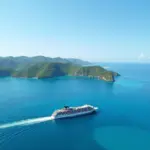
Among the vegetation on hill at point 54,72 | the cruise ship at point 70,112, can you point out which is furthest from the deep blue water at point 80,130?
the vegetation on hill at point 54,72

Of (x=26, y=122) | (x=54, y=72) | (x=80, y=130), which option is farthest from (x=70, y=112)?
(x=54, y=72)

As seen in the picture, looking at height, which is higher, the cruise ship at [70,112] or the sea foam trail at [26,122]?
the cruise ship at [70,112]

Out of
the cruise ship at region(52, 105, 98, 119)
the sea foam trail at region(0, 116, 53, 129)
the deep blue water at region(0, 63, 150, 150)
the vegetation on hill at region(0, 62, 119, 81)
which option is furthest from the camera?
the vegetation on hill at region(0, 62, 119, 81)

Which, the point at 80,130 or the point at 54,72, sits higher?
the point at 54,72

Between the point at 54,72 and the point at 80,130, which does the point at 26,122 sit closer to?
the point at 80,130

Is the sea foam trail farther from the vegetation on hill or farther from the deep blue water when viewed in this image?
the vegetation on hill

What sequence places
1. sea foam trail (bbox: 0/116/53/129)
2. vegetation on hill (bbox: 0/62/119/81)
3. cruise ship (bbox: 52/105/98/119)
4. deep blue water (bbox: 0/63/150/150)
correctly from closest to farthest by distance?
deep blue water (bbox: 0/63/150/150) → sea foam trail (bbox: 0/116/53/129) → cruise ship (bbox: 52/105/98/119) → vegetation on hill (bbox: 0/62/119/81)

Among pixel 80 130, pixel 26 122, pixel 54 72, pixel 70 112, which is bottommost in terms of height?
pixel 80 130

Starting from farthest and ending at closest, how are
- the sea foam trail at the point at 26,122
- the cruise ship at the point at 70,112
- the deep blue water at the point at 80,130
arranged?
the cruise ship at the point at 70,112, the sea foam trail at the point at 26,122, the deep blue water at the point at 80,130

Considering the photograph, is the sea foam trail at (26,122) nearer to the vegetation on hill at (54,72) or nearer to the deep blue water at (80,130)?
the deep blue water at (80,130)

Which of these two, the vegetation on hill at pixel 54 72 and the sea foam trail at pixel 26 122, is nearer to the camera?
the sea foam trail at pixel 26 122

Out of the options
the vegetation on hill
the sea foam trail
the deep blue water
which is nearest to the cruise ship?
the deep blue water
